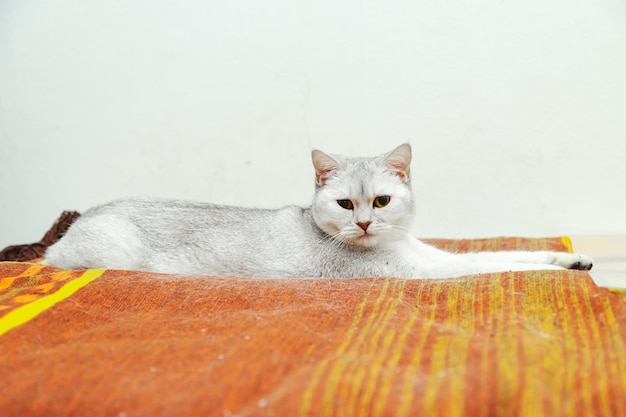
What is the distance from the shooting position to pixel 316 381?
3.44 ft

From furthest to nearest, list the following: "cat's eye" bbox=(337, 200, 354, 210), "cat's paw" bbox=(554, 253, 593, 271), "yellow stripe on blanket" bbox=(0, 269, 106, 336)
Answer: "cat's eye" bbox=(337, 200, 354, 210)
"cat's paw" bbox=(554, 253, 593, 271)
"yellow stripe on blanket" bbox=(0, 269, 106, 336)

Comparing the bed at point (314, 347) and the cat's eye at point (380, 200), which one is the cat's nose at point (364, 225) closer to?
the cat's eye at point (380, 200)

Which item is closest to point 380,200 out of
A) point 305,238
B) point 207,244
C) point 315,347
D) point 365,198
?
point 365,198

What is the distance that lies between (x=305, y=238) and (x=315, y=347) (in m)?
0.99

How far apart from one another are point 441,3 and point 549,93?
0.71 m

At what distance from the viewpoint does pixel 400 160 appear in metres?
2.15

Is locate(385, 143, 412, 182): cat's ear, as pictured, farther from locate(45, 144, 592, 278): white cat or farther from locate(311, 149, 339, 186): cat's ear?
locate(311, 149, 339, 186): cat's ear

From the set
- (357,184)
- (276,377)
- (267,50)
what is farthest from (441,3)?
(276,377)

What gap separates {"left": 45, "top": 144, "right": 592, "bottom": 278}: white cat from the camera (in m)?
2.07

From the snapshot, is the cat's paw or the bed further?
the cat's paw

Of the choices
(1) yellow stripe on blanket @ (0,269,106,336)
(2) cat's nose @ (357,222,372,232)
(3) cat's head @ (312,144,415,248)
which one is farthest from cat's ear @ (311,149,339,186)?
(1) yellow stripe on blanket @ (0,269,106,336)

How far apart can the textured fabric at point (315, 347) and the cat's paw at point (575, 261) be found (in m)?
0.38

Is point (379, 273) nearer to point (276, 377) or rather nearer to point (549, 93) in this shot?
point (276, 377)

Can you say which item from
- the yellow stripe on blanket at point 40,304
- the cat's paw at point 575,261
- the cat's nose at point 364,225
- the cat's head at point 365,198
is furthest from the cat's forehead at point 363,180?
the yellow stripe on blanket at point 40,304
